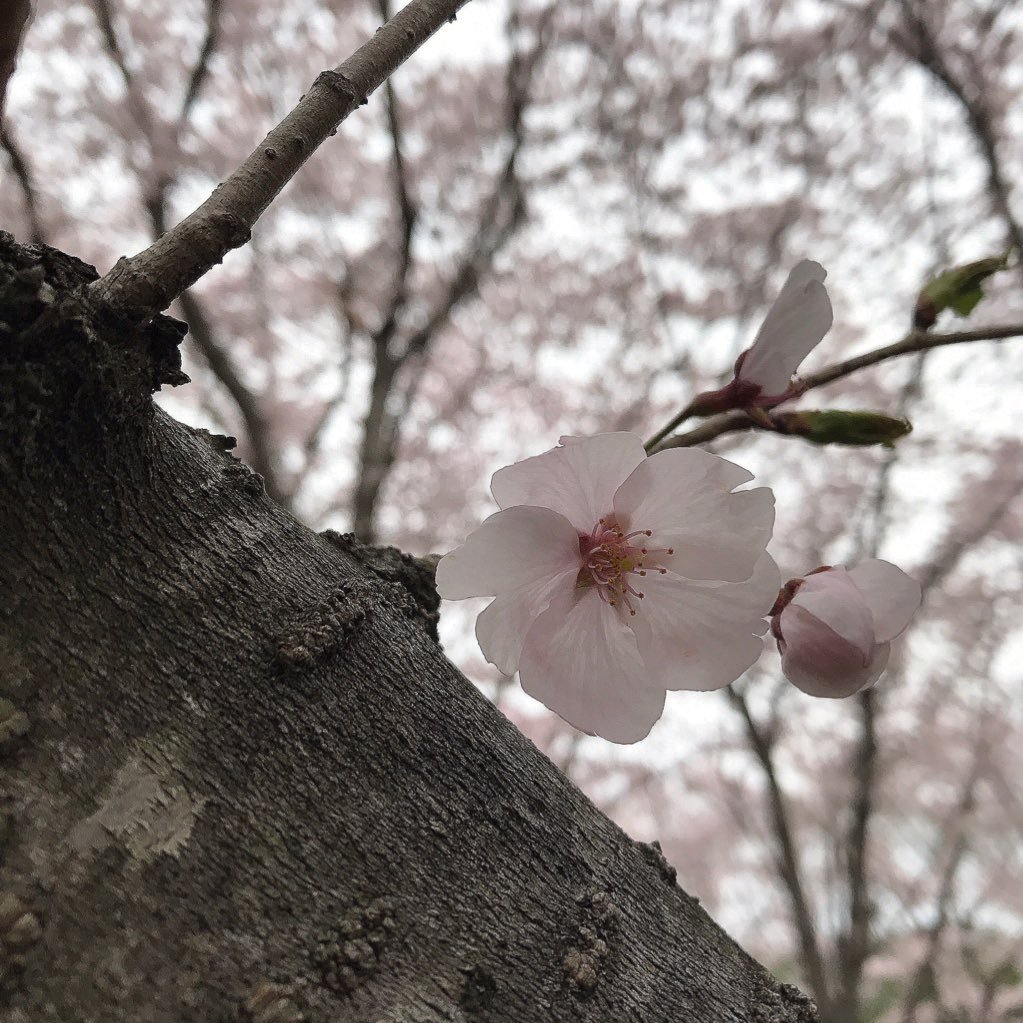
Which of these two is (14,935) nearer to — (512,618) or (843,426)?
(512,618)

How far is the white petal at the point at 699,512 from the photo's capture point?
65 centimetres

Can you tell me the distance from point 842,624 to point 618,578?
0.22m

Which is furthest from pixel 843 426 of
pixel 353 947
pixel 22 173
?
pixel 22 173

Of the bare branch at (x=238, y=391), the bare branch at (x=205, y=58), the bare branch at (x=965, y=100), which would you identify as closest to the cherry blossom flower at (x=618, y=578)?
the bare branch at (x=238, y=391)

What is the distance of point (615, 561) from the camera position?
0.75 meters

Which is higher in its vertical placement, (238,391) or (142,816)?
(238,391)

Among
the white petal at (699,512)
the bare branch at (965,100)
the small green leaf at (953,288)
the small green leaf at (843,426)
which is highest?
the bare branch at (965,100)

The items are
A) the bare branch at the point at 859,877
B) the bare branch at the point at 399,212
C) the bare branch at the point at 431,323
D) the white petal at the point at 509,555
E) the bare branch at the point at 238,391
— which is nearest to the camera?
the white petal at the point at 509,555

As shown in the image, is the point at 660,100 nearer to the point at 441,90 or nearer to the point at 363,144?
the point at 441,90

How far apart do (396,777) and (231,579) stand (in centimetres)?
19

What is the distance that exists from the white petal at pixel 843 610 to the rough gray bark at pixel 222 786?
303 mm

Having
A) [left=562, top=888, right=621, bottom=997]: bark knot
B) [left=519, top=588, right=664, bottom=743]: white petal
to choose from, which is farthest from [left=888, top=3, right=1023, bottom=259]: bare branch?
[left=562, top=888, right=621, bottom=997]: bark knot

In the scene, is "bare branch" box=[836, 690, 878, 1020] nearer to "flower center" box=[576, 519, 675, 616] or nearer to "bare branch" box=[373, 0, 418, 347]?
"bare branch" box=[373, 0, 418, 347]

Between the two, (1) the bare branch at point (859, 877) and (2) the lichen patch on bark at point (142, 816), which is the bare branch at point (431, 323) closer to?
(2) the lichen patch on bark at point (142, 816)
